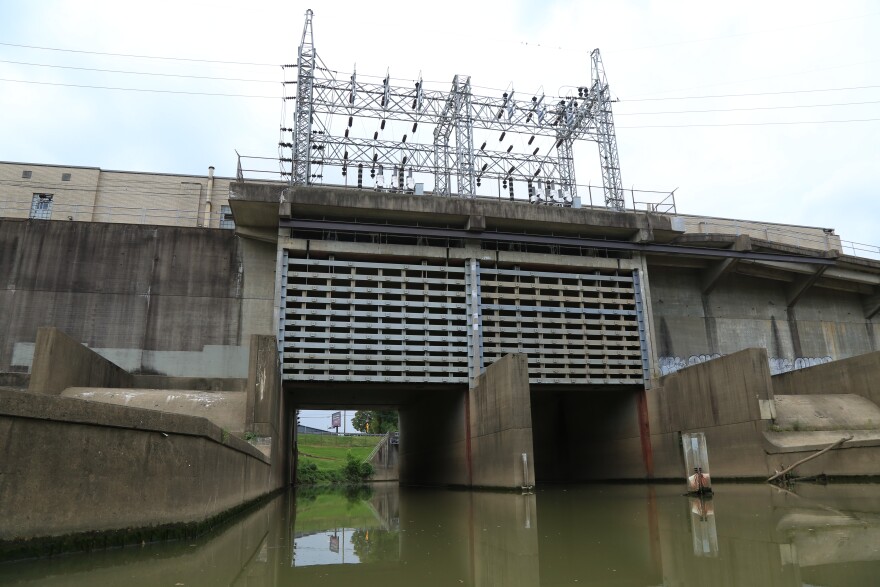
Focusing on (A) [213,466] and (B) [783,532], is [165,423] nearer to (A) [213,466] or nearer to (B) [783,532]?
(A) [213,466]

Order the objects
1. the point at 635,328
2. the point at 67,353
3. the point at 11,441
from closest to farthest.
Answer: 1. the point at 11,441
2. the point at 67,353
3. the point at 635,328

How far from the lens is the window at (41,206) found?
3112 cm

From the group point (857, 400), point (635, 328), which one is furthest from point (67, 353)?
point (857, 400)

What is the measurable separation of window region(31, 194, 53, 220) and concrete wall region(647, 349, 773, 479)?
2888 cm

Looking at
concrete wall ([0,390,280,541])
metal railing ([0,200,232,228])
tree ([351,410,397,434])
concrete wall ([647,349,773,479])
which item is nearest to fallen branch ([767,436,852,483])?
concrete wall ([647,349,773,479])

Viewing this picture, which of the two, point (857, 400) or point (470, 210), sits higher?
point (470, 210)

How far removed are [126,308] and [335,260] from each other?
8.23m

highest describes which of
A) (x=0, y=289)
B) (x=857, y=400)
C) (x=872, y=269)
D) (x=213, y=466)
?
(x=872, y=269)

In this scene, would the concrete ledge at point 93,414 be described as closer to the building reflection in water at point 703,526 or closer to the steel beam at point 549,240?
the building reflection in water at point 703,526

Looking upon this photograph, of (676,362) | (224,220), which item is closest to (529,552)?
(676,362)

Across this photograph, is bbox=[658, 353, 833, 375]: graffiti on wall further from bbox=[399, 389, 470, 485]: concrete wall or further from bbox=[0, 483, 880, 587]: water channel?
bbox=[0, 483, 880, 587]: water channel

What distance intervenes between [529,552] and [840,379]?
1876 cm

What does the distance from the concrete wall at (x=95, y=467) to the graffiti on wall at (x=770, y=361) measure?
2259cm

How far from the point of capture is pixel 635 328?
81.7 ft
